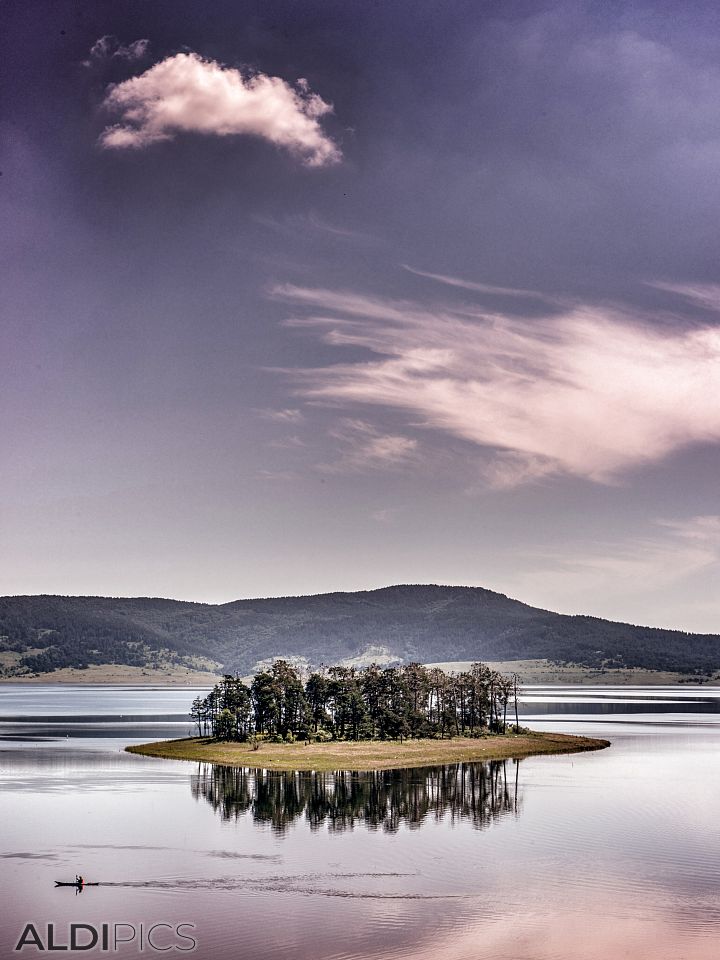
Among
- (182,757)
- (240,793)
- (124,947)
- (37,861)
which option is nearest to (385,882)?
(124,947)

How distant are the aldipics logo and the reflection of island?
32.6 metres

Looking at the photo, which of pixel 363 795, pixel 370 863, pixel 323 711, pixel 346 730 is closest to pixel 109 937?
pixel 370 863

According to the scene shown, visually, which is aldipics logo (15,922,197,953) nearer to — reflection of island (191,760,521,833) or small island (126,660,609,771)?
reflection of island (191,760,521,833)

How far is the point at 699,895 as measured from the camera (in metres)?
68.2

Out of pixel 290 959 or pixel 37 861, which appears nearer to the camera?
pixel 290 959

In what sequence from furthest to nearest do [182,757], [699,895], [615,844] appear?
[182,757] → [615,844] → [699,895]

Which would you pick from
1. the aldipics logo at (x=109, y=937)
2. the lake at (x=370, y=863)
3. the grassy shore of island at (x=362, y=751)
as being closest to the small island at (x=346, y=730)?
the grassy shore of island at (x=362, y=751)

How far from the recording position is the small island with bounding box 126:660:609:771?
156375 mm

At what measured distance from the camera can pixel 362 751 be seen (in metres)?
155

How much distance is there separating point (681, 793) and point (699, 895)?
54.1 meters

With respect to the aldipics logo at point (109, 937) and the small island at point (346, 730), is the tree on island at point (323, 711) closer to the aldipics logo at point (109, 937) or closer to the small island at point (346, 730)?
the small island at point (346, 730)

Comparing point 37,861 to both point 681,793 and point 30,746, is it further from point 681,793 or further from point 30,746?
point 30,746

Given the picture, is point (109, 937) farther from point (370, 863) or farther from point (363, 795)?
point (363, 795)

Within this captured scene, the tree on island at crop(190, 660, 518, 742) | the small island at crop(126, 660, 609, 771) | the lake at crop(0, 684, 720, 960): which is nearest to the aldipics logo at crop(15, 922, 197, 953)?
the lake at crop(0, 684, 720, 960)
